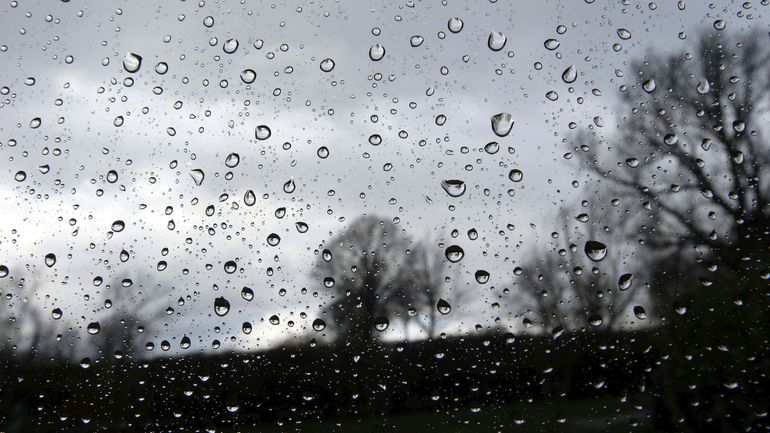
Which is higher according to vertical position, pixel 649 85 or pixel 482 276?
pixel 649 85

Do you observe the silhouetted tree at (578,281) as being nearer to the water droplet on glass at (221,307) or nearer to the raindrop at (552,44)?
the raindrop at (552,44)

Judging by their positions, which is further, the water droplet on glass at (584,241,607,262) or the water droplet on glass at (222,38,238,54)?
the water droplet on glass at (222,38,238,54)

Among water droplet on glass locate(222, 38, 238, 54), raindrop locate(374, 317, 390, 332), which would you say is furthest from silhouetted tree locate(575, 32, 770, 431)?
water droplet on glass locate(222, 38, 238, 54)

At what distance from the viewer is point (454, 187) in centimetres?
104

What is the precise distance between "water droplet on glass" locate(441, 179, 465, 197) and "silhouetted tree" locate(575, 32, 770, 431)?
24 centimetres

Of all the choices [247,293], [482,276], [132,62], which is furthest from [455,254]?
[132,62]

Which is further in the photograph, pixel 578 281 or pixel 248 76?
pixel 248 76

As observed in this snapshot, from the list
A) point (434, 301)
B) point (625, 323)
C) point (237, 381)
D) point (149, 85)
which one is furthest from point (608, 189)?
point (149, 85)

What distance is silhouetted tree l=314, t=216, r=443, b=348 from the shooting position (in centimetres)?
100

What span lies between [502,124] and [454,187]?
0.53 ft

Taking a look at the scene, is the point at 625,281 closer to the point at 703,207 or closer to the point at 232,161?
the point at 703,207

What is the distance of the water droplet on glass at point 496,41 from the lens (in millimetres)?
1085

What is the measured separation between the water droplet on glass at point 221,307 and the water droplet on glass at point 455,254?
0.43m

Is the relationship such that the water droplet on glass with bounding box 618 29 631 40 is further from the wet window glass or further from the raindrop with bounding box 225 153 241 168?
the raindrop with bounding box 225 153 241 168
